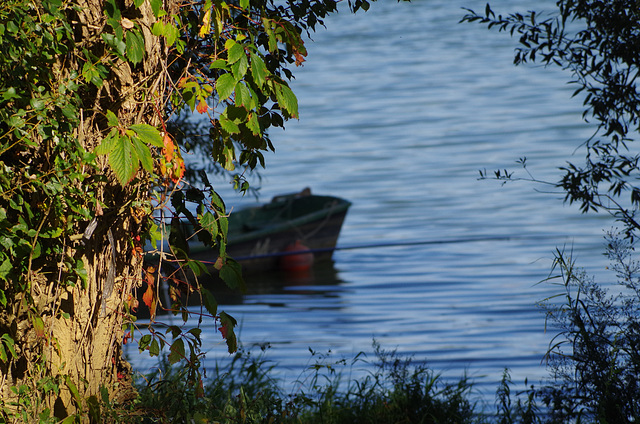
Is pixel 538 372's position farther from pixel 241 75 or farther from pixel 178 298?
pixel 241 75

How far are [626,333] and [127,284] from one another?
8.40 ft

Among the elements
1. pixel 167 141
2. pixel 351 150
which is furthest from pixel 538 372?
pixel 351 150

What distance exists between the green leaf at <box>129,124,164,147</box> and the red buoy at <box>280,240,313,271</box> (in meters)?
10.3

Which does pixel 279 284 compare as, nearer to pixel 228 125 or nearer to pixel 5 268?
pixel 228 125

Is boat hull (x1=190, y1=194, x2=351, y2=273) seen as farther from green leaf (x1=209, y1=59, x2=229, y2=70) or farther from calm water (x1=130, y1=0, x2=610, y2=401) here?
green leaf (x1=209, y1=59, x2=229, y2=70)

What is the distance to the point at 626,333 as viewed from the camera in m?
4.46

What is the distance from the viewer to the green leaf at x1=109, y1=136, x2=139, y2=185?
105 inches

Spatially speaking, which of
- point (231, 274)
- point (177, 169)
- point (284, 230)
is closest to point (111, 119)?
point (177, 169)

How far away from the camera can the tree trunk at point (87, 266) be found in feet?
9.69

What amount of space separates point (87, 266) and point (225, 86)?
2.70 ft

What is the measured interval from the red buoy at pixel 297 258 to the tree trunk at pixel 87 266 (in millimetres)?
9925

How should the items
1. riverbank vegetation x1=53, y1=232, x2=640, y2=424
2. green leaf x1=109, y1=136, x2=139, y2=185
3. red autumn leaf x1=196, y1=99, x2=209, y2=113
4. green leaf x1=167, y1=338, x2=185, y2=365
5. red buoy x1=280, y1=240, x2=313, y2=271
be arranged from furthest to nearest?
Result: red buoy x1=280, y1=240, x2=313, y2=271 → riverbank vegetation x1=53, y1=232, x2=640, y2=424 → green leaf x1=167, y1=338, x2=185, y2=365 → red autumn leaf x1=196, y1=99, x2=209, y2=113 → green leaf x1=109, y1=136, x2=139, y2=185

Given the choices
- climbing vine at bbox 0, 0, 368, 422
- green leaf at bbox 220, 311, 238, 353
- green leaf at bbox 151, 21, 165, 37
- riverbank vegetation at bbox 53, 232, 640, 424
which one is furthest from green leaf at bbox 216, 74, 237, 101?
riverbank vegetation at bbox 53, 232, 640, 424

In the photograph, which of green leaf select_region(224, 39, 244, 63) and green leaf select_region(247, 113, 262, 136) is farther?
green leaf select_region(247, 113, 262, 136)
